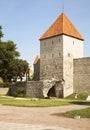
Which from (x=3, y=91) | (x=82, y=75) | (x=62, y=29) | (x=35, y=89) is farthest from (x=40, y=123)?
(x=3, y=91)

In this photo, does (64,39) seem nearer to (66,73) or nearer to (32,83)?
(66,73)

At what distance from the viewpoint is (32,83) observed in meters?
44.8

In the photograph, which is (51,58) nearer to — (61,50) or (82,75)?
(61,50)

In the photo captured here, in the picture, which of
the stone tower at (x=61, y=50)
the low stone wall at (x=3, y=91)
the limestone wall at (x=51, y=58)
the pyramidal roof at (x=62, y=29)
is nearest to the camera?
the stone tower at (x=61, y=50)

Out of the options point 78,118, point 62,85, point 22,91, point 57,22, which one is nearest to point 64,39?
point 57,22

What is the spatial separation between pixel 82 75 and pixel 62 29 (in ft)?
29.6

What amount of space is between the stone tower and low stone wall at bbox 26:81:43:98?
3.03m

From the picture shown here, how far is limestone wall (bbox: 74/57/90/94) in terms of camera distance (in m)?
42.5

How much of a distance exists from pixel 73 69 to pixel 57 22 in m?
9.75

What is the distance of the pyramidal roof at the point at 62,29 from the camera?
45625 mm

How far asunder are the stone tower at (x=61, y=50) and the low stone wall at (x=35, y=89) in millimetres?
3032

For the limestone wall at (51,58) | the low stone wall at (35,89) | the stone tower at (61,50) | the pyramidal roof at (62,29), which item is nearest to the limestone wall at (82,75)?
the stone tower at (61,50)

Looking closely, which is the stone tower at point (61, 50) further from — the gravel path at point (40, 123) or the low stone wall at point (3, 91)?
the gravel path at point (40, 123)

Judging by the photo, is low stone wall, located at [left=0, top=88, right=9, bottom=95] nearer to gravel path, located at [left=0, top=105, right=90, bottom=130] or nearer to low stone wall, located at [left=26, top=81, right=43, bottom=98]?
low stone wall, located at [left=26, top=81, right=43, bottom=98]
